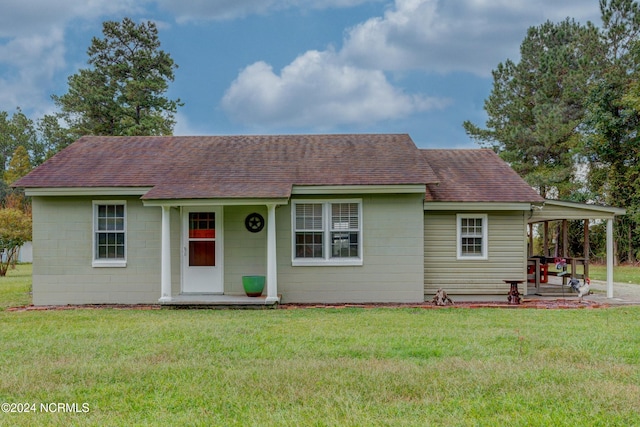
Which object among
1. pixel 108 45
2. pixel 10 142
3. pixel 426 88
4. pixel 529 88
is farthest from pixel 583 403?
pixel 10 142

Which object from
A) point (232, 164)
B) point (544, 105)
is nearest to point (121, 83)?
point (232, 164)

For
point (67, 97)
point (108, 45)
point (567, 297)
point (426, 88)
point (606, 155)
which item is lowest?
point (567, 297)

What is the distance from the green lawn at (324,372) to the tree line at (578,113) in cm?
2071

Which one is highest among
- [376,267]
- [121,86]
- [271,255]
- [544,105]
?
[121,86]

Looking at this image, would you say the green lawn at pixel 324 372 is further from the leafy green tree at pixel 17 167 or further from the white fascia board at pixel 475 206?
the leafy green tree at pixel 17 167

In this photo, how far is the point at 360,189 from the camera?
39.9 ft

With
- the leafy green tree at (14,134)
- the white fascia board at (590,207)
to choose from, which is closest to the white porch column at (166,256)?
→ the white fascia board at (590,207)

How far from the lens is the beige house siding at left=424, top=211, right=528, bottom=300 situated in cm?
1295

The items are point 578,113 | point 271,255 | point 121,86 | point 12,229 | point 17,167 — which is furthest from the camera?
point 17,167

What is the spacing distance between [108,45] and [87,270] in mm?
24052

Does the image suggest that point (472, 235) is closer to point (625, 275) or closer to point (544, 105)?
point (625, 275)

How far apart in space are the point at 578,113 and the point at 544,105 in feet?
7.13

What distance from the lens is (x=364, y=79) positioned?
22.5m

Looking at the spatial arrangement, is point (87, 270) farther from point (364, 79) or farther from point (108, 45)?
point (108, 45)
